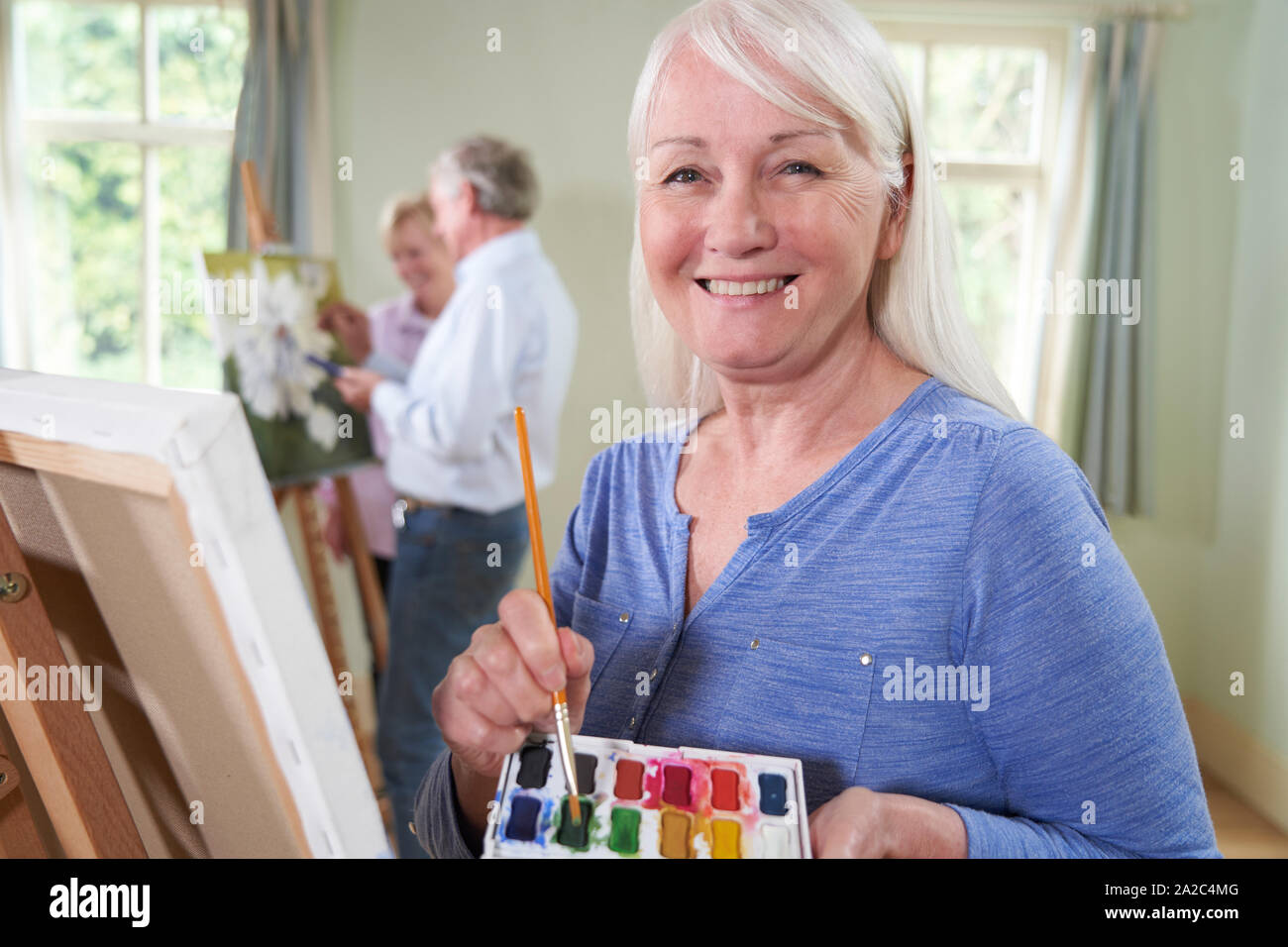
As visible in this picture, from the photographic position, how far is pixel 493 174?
2.30 m

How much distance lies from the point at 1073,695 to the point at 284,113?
127 inches

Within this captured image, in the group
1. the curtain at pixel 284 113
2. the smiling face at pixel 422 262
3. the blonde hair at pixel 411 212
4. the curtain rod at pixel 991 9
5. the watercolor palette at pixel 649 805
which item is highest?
the curtain rod at pixel 991 9

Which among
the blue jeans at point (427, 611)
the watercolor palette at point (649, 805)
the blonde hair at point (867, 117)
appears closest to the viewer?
the watercolor palette at point (649, 805)

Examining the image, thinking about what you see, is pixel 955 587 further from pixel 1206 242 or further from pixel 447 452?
pixel 1206 242

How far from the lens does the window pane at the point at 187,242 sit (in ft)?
10.8

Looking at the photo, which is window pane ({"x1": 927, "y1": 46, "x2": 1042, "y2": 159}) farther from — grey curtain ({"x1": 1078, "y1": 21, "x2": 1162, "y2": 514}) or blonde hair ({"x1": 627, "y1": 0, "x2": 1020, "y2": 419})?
blonde hair ({"x1": 627, "y1": 0, "x2": 1020, "y2": 419})

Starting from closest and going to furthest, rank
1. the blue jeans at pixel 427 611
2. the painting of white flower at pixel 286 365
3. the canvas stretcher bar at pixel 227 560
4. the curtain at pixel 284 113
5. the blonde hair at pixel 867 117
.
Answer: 1. the canvas stretcher bar at pixel 227 560
2. the blonde hair at pixel 867 117
3. the painting of white flower at pixel 286 365
4. the blue jeans at pixel 427 611
5. the curtain at pixel 284 113

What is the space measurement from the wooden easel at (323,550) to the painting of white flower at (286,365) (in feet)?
0.20

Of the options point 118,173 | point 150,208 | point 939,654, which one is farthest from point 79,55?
point 939,654

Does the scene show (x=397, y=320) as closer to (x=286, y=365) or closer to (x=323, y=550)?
(x=286, y=365)

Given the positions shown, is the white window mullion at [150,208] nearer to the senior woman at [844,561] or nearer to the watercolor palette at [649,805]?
the senior woman at [844,561]

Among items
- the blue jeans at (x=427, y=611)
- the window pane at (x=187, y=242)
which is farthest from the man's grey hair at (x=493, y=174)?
the window pane at (x=187, y=242)

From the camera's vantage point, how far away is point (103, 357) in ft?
11.3
